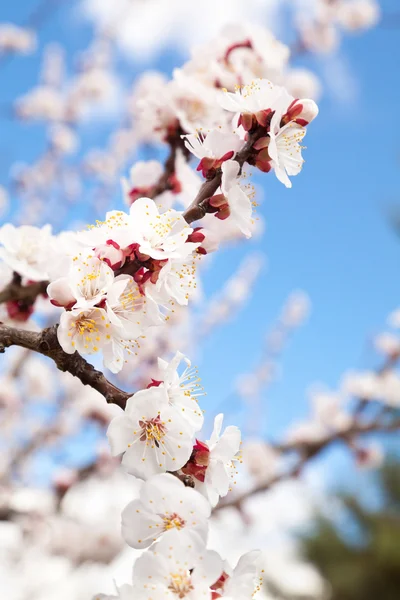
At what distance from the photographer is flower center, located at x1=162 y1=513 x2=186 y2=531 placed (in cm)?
70

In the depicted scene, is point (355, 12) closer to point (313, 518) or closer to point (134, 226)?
point (134, 226)

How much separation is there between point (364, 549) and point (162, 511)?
43.6 feet

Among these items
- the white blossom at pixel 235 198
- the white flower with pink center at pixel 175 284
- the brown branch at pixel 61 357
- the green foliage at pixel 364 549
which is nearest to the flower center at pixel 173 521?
the brown branch at pixel 61 357

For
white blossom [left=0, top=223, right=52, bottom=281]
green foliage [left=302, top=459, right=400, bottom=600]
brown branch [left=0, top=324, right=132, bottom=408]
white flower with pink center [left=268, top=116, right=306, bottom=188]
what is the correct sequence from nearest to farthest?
1. brown branch [left=0, top=324, right=132, bottom=408]
2. white flower with pink center [left=268, top=116, right=306, bottom=188]
3. white blossom [left=0, top=223, right=52, bottom=281]
4. green foliage [left=302, top=459, right=400, bottom=600]

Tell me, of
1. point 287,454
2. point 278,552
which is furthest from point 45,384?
point 278,552

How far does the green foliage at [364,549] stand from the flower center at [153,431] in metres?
12.1

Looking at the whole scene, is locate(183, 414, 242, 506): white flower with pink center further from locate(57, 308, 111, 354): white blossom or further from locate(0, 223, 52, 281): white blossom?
locate(0, 223, 52, 281): white blossom

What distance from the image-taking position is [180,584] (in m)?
0.67

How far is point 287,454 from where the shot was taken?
3107 mm

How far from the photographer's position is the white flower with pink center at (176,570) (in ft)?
2.17

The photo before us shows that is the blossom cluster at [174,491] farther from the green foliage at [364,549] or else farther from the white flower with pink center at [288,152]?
the green foliage at [364,549]

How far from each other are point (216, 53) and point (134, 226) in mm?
843

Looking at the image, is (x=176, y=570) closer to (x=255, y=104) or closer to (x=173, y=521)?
(x=173, y=521)

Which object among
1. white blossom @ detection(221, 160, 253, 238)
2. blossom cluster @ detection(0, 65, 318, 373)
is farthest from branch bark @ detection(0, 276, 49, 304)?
white blossom @ detection(221, 160, 253, 238)
